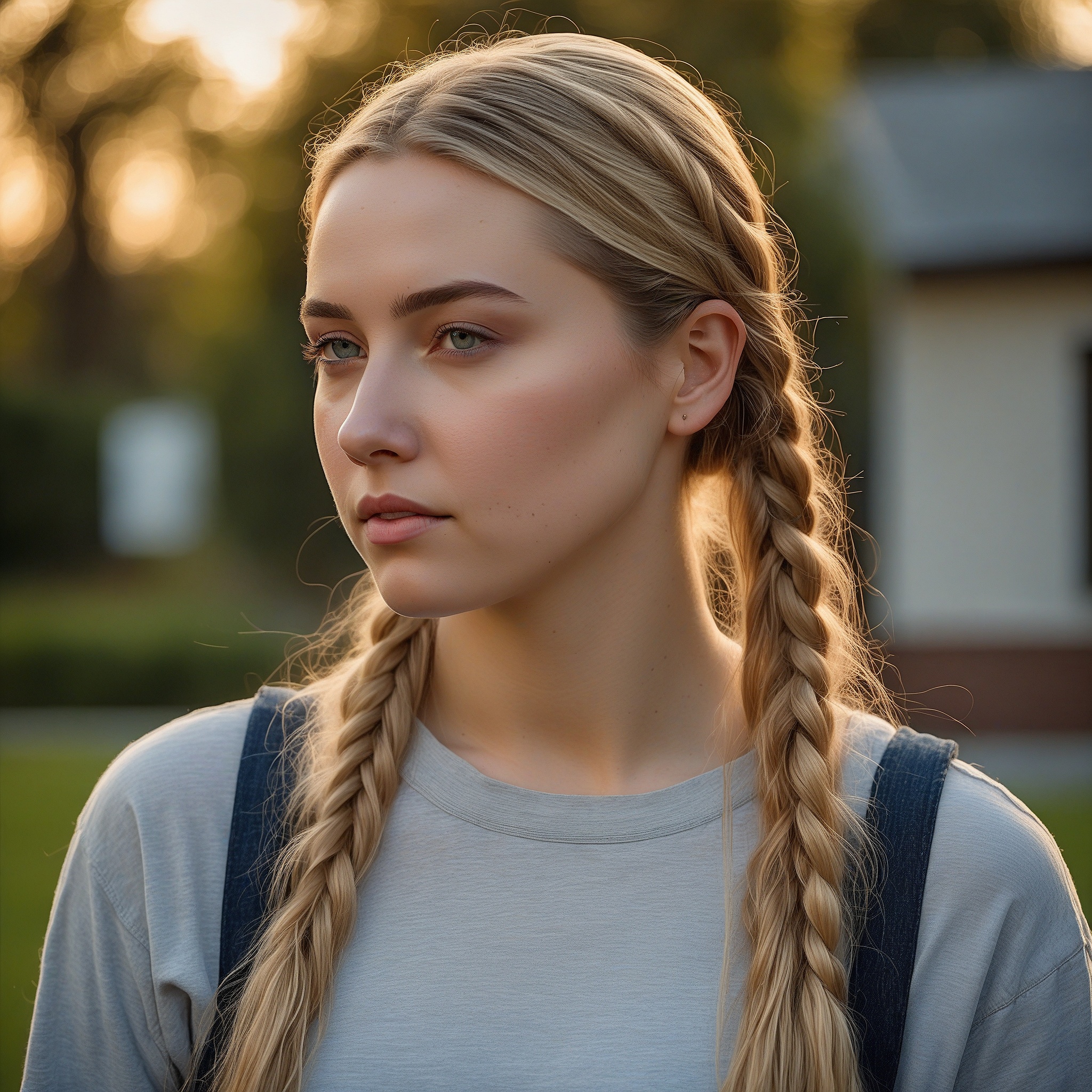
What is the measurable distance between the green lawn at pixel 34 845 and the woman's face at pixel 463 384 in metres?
2.80

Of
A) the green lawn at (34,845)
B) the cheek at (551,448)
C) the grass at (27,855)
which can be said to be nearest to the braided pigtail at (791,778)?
the cheek at (551,448)

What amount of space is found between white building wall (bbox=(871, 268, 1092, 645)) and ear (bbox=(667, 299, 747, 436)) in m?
8.14

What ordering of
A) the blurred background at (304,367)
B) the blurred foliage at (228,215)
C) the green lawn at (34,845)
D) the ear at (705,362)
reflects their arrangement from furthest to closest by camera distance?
the blurred foliage at (228,215) → the blurred background at (304,367) → the green lawn at (34,845) → the ear at (705,362)

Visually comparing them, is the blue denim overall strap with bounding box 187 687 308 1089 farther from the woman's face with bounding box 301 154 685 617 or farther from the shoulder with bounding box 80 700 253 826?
the woman's face with bounding box 301 154 685 617

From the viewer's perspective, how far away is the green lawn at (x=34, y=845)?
4.99 meters

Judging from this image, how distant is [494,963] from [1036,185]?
9.97 metres

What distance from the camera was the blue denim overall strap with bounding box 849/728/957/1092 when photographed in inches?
72.7

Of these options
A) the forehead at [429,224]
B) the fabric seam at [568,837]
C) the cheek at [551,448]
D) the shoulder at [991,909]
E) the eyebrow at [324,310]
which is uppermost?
the forehead at [429,224]

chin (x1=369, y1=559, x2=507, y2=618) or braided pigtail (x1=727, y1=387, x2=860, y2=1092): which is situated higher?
chin (x1=369, y1=559, x2=507, y2=618)

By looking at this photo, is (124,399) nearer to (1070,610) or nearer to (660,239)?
(1070,610)

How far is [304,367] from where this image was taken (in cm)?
1941

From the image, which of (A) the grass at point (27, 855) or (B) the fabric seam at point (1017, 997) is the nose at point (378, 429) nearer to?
(B) the fabric seam at point (1017, 997)

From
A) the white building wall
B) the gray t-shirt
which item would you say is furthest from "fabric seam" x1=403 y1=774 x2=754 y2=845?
the white building wall

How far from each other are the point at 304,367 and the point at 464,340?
713 inches
